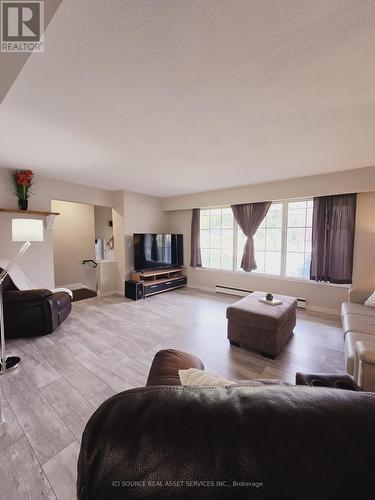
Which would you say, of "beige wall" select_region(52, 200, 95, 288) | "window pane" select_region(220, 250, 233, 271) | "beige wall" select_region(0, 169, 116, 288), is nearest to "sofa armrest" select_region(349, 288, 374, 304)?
"window pane" select_region(220, 250, 233, 271)

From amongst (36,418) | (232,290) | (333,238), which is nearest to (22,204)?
(36,418)

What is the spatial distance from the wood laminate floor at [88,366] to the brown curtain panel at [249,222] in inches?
51.1

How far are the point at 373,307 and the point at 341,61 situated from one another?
2.79 meters

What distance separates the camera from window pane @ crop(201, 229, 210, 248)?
17.4ft

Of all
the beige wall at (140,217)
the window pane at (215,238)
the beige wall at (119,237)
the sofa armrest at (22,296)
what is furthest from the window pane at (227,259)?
the sofa armrest at (22,296)

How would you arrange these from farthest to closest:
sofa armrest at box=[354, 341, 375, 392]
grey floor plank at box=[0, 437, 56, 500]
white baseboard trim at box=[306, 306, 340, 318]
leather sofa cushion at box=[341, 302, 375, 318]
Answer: white baseboard trim at box=[306, 306, 340, 318] → leather sofa cushion at box=[341, 302, 375, 318] → sofa armrest at box=[354, 341, 375, 392] → grey floor plank at box=[0, 437, 56, 500]

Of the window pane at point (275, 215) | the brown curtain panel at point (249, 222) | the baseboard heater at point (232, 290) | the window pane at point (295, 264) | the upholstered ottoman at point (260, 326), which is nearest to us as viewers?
the upholstered ottoman at point (260, 326)

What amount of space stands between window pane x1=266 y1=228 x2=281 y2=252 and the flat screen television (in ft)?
7.30

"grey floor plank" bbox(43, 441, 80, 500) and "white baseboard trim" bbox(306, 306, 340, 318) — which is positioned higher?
"white baseboard trim" bbox(306, 306, 340, 318)

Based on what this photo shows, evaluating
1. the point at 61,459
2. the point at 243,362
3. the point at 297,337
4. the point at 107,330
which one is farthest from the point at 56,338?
the point at 297,337

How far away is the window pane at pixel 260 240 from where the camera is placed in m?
4.41

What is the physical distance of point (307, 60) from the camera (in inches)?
47.0

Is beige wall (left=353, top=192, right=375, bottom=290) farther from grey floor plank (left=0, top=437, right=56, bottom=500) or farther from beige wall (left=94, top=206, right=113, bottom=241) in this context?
beige wall (left=94, top=206, right=113, bottom=241)

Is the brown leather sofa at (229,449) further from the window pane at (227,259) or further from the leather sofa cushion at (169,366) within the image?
the window pane at (227,259)
